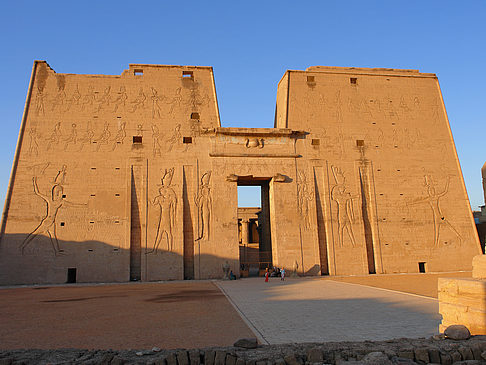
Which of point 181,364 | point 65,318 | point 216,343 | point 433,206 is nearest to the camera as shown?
point 181,364

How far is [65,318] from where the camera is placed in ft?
25.5

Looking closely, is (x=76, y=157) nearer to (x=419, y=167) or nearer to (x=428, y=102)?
(x=419, y=167)

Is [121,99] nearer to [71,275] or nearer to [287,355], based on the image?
[71,275]

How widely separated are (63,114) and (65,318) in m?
13.8

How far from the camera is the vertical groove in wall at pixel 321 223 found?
61.6 ft

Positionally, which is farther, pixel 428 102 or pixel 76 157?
pixel 428 102

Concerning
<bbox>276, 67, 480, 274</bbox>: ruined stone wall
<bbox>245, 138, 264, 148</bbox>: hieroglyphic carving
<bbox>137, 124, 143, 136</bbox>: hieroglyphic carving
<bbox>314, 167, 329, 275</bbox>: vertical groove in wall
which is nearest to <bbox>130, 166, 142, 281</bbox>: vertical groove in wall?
<bbox>137, 124, 143, 136</bbox>: hieroglyphic carving

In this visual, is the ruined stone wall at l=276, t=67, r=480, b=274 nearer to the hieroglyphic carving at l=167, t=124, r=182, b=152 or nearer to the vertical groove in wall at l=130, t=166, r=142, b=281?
the hieroglyphic carving at l=167, t=124, r=182, b=152

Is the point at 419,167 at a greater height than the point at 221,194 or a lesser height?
greater

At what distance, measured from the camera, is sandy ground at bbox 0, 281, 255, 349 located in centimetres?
567

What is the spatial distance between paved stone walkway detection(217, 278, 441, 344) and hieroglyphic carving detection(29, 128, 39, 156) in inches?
502

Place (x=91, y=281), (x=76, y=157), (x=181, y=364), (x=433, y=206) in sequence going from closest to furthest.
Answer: (x=181, y=364)
(x=91, y=281)
(x=76, y=157)
(x=433, y=206)

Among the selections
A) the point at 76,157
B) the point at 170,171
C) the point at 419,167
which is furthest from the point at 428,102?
the point at 76,157

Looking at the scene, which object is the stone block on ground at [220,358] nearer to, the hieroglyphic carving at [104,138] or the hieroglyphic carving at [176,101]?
the hieroglyphic carving at [104,138]
